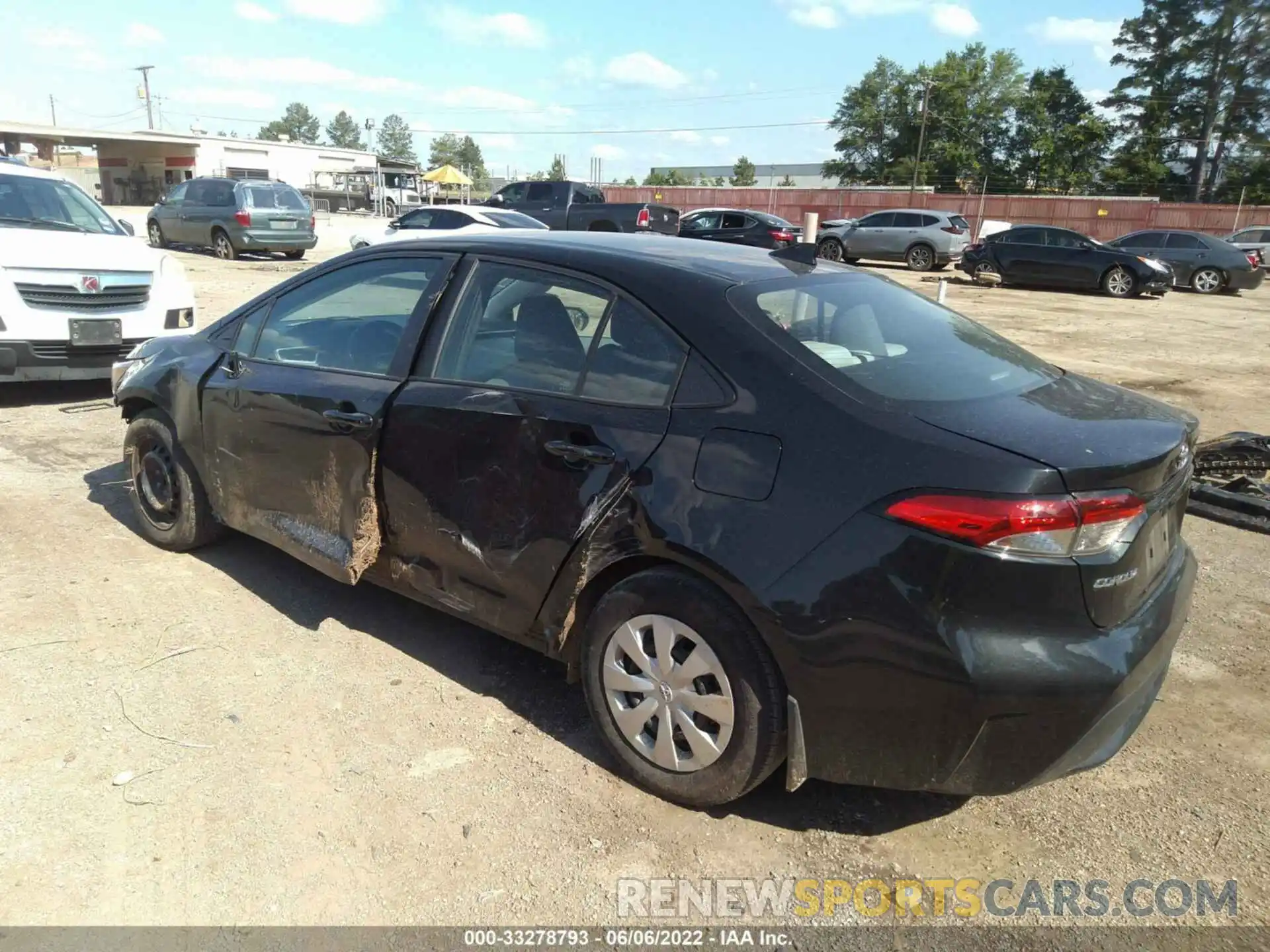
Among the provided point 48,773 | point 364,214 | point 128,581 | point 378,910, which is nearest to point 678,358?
point 378,910

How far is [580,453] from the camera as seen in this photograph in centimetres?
275

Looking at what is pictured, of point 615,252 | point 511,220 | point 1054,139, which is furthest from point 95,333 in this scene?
point 1054,139

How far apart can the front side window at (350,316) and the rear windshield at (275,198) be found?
718 inches

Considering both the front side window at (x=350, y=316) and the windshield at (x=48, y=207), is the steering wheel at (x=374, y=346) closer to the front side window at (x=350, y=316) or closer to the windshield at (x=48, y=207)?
the front side window at (x=350, y=316)

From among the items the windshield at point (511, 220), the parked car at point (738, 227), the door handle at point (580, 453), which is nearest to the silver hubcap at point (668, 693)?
the door handle at point (580, 453)

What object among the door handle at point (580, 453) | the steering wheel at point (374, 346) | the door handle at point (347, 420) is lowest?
the door handle at point (347, 420)

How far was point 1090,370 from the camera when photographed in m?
10.8

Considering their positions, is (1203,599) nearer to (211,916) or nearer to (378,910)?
(378,910)

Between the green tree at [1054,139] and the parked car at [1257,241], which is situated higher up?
the green tree at [1054,139]

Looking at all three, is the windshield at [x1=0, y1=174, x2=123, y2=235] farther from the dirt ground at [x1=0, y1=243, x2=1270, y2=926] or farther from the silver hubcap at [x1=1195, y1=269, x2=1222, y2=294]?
the silver hubcap at [x1=1195, y1=269, x2=1222, y2=294]

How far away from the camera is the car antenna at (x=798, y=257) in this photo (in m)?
3.26

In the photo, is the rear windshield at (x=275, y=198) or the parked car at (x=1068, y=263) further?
the parked car at (x=1068, y=263)

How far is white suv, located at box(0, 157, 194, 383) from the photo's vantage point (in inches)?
259

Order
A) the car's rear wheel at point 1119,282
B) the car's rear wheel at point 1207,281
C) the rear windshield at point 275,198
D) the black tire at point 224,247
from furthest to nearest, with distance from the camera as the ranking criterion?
the car's rear wheel at point 1207,281
the car's rear wheel at point 1119,282
the black tire at point 224,247
the rear windshield at point 275,198
